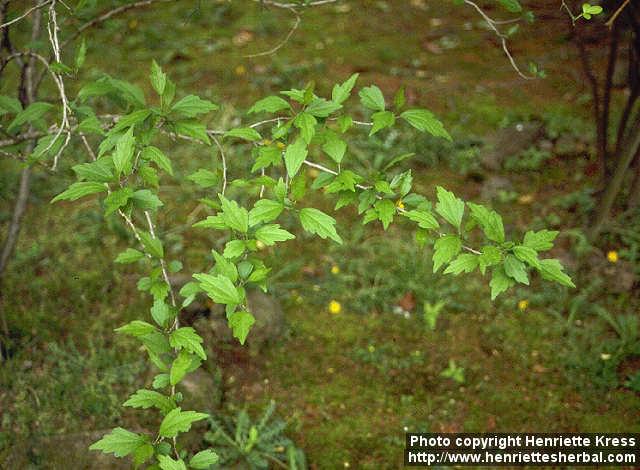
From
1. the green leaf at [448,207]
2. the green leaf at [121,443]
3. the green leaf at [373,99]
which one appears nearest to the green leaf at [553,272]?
the green leaf at [448,207]

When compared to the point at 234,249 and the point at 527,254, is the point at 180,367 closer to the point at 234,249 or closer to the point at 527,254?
the point at 234,249

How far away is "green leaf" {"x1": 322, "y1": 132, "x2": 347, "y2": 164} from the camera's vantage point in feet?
5.32

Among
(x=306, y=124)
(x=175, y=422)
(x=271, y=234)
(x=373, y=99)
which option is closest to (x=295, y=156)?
(x=306, y=124)

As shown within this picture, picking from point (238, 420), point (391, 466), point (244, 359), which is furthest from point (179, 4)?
point (391, 466)

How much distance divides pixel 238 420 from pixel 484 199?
230 centimetres

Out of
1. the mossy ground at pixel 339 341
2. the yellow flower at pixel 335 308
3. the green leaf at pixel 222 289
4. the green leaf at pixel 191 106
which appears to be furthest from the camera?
the yellow flower at pixel 335 308

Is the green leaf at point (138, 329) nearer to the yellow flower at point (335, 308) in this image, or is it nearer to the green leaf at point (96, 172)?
the green leaf at point (96, 172)

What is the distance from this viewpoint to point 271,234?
1478 mm

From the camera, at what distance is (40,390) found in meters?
2.66

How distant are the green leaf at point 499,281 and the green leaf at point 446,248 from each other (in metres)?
0.12

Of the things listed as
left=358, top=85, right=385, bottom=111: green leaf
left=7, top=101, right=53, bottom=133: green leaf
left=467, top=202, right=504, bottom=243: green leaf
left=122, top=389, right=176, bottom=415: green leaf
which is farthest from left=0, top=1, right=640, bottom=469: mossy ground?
left=467, top=202, right=504, bottom=243: green leaf

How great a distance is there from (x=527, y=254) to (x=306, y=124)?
73 centimetres

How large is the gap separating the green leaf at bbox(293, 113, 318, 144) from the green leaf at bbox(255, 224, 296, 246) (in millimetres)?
279

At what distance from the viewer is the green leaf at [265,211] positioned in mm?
1476
